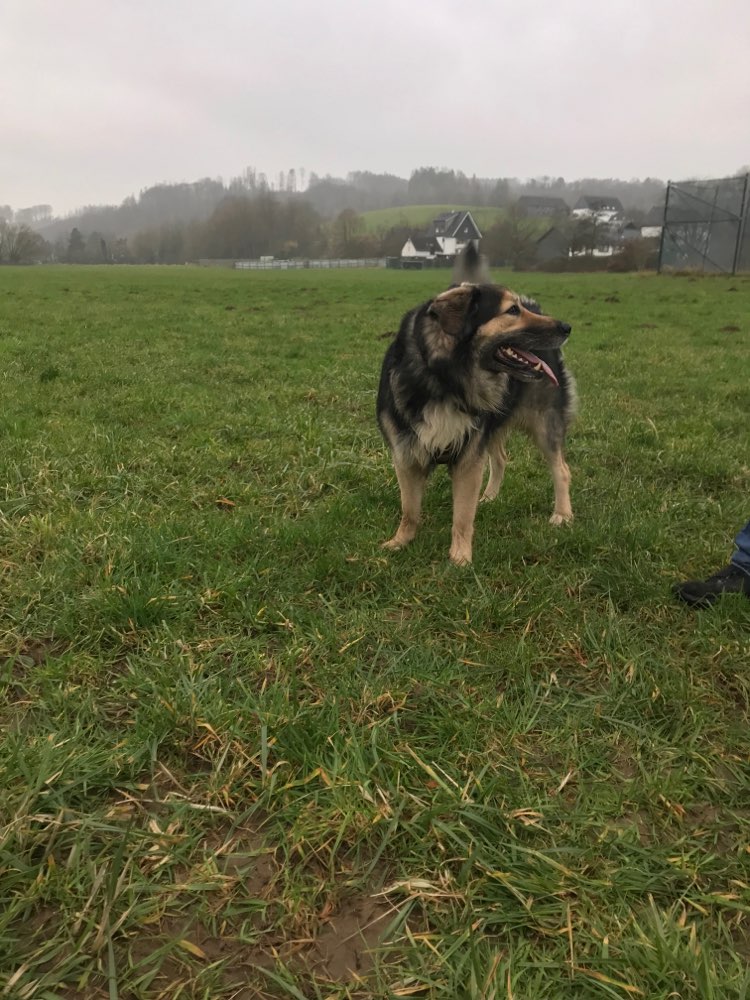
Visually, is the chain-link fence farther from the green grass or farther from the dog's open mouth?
the green grass

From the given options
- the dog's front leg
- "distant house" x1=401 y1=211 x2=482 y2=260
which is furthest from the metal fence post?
"distant house" x1=401 y1=211 x2=482 y2=260

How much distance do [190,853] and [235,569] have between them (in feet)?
5.21

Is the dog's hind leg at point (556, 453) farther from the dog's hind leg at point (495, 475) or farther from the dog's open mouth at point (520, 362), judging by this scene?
the dog's open mouth at point (520, 362)

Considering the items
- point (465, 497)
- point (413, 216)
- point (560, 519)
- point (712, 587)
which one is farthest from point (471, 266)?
point (413, 216)

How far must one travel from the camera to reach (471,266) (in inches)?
165

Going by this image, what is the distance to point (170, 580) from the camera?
3064 millimetres

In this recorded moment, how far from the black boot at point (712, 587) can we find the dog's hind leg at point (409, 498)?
148 cm

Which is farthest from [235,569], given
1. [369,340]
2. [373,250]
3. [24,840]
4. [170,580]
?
[373,250]

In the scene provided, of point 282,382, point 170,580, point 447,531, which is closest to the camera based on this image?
point 170,580

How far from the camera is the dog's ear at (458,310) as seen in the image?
330 cm

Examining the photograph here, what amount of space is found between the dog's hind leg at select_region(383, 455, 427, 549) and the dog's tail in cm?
146

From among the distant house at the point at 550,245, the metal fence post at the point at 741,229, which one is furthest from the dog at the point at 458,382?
the distant house at the point at 550,245

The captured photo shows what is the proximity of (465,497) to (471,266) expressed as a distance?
175cm

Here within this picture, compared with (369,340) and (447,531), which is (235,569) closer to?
(447,531)
